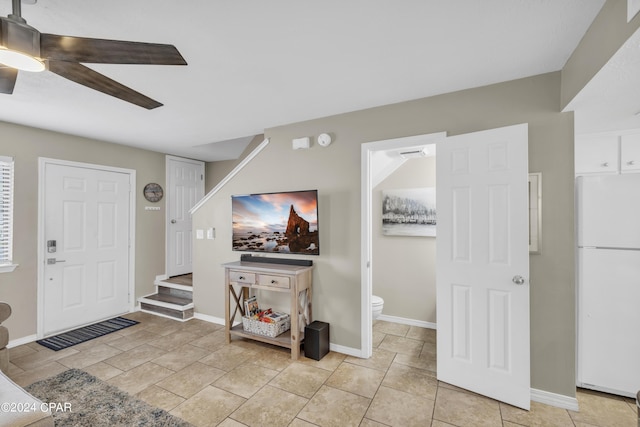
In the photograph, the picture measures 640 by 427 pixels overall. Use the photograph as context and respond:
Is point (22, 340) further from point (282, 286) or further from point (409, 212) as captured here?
point (409, 212)

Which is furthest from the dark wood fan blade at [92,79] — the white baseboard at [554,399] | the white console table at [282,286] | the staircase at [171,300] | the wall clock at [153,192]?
the white baseboard at [554,399]

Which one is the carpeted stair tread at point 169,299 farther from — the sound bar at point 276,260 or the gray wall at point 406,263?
the gray wall at point 406,263

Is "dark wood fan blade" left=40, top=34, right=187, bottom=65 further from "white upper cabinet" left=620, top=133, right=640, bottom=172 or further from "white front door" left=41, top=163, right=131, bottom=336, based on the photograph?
"white upper cabinet" left=620, top=133, right=640, bottom=172

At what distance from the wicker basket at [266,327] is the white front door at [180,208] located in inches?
94.7

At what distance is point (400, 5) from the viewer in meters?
1.45

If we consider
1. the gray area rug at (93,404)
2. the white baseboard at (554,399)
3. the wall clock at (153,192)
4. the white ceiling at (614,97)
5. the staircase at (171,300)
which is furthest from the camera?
the wall clock at (153,192)

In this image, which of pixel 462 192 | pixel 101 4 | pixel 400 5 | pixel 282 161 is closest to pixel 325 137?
pixel 282 161

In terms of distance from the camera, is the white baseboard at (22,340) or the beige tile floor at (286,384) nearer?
the beige tile floor at (286,384)

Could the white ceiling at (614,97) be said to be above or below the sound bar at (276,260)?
above

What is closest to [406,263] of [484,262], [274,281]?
[484,262]

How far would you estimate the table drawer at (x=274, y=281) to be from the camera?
114 inches

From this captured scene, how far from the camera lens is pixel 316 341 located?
2824 millimetres

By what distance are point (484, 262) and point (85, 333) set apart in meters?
4.45

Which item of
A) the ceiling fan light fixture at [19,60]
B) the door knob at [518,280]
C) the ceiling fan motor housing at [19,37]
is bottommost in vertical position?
the door knob at [518,280]
